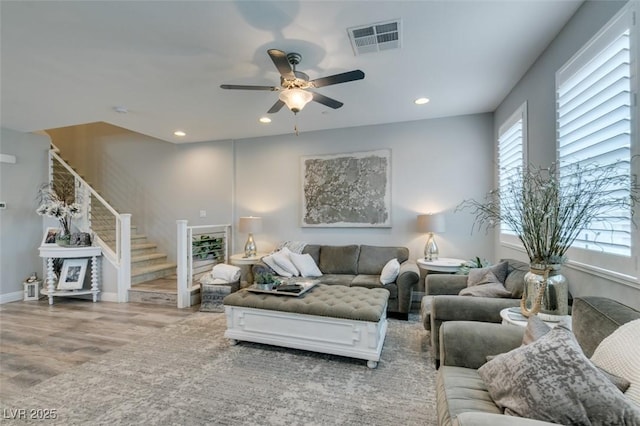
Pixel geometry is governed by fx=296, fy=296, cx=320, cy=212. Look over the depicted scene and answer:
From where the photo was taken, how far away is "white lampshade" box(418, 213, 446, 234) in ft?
13.2

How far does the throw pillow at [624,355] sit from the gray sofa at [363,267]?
240 centimetres

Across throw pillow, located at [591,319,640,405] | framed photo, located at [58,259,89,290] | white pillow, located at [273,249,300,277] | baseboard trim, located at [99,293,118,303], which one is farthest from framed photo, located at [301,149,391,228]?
framed photo, located at [58,259,89,290]

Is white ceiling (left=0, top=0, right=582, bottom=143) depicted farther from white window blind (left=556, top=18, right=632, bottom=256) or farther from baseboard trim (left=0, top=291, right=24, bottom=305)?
baseboard trim (left=0, top=291, right=24, bottom=305)

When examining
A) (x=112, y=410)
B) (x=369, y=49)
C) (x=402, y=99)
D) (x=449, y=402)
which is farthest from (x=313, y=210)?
(x=449, y=402)

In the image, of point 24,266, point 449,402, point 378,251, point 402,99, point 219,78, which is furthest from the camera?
point 24,266

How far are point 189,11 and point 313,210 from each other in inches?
130

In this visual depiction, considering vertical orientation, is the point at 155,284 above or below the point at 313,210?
below

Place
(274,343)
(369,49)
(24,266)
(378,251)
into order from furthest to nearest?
1. (24,266)
2. (378,251)
3. (274,343)
4. (369,49)

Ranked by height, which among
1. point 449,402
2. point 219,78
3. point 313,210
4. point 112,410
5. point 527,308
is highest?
point 219,78

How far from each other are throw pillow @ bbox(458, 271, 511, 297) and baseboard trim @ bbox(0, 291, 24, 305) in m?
6.34

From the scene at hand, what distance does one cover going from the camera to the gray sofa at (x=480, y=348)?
1.21m

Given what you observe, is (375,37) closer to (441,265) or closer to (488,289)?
(488,289)

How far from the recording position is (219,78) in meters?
3.00

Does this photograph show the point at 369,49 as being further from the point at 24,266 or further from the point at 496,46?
the point at 24,266
